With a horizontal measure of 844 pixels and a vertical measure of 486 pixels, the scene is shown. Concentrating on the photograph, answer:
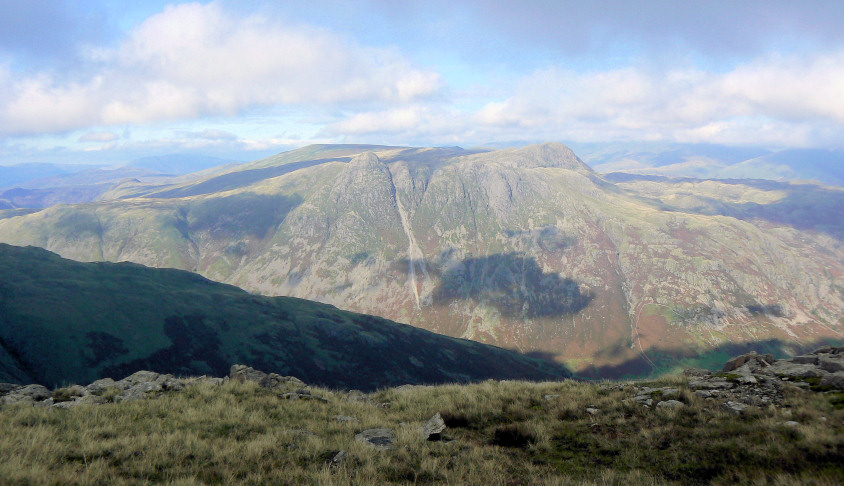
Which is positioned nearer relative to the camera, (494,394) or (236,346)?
(494,394)

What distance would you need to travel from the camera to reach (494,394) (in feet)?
55.8

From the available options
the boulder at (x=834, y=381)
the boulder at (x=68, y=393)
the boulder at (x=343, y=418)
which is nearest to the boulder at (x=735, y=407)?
the boulder at (x=834, y=381)

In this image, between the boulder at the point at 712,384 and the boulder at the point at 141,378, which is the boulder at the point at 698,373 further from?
the boulder at the point at 141,378

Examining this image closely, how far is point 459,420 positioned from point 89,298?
176310mm

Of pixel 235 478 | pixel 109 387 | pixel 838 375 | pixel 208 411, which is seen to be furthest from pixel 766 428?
pixel 109 387

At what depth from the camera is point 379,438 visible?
11531 mm

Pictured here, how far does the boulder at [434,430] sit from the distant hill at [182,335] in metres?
122

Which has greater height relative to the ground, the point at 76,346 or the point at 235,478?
the point at 235,478

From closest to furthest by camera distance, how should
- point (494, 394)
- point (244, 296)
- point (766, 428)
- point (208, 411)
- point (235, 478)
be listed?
point (235, 478), point (766, 428), point (208, 411), point (494, 394), point (244, 296)

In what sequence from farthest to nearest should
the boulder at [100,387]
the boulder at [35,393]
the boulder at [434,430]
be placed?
the boulder at [100,387], the boulder at [35,393], the boulder at [434,430]

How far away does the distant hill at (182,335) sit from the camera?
114875 mm

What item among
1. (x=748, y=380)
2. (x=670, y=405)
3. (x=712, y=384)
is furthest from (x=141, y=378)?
(x=748, y=380)

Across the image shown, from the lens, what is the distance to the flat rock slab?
10.8 meters

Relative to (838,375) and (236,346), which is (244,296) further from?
(838,375)
